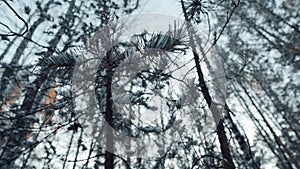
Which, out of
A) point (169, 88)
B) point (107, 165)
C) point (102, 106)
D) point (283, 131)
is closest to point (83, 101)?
point (102, 106)

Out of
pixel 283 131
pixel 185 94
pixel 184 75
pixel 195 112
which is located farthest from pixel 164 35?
pixel 283 131

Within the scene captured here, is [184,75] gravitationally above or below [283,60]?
below

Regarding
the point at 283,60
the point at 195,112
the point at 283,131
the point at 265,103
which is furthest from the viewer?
the point at 265,103

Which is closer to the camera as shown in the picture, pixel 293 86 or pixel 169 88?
pixel 169 88

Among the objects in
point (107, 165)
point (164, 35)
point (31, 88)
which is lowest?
point (107, 165)

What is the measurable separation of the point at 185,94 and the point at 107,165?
0.76 metres

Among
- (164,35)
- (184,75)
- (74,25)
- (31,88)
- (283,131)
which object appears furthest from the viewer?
(283,131)

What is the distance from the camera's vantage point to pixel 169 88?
4.57 ft

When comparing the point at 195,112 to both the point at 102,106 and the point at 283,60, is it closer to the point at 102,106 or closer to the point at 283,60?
the point at 102,106

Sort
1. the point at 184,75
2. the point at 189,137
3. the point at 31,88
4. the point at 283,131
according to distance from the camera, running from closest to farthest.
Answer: the point at 184,75, the point at 189,137, the point at 31,88, the point at 283,131

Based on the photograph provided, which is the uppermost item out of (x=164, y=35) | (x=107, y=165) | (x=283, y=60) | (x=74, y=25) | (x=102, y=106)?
(x=283, y=60)

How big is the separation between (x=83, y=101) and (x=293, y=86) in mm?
7258

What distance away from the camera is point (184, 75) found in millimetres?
1199

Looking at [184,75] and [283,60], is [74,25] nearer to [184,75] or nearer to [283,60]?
[184,75]
